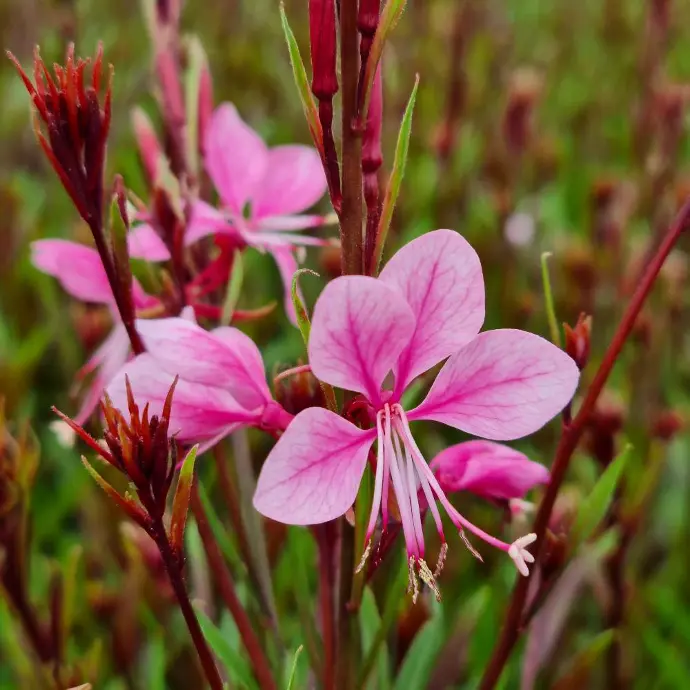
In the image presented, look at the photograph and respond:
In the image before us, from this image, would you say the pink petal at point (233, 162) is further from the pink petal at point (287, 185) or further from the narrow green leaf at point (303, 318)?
the narrow green leaf at point (303, 318)

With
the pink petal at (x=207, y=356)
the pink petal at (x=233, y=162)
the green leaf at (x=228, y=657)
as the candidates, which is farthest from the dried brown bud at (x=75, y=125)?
the green leaf at (x=228, y=657)

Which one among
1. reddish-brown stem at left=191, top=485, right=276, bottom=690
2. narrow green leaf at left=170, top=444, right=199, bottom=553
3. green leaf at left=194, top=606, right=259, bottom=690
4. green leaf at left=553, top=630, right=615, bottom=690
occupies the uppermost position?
narrow green leaf at left=170, top=444, right=199, bottom=553

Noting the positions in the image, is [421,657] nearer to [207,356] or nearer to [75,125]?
[207,356]

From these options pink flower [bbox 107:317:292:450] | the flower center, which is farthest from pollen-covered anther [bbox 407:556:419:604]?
pink flower [bbox 107:317:292:450]

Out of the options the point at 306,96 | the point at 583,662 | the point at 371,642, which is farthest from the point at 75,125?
the point at 583,662

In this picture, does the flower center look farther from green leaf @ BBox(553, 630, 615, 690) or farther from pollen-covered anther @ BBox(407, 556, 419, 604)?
green leaf @ BBox(553, 630, 615, 690)
